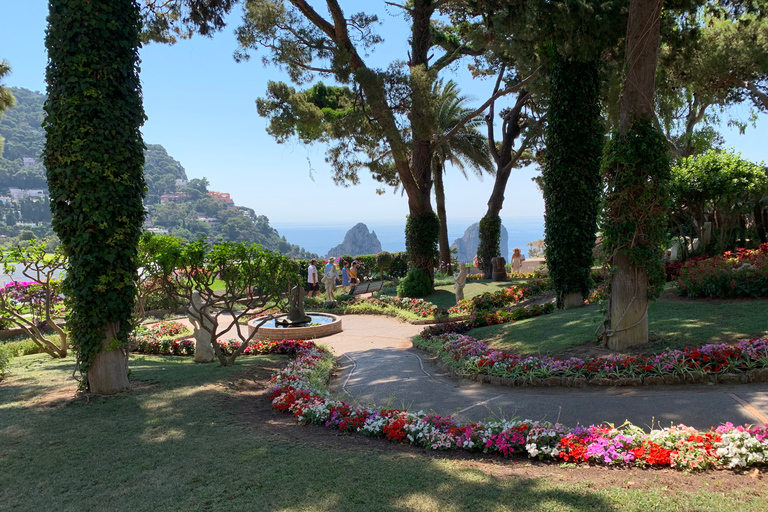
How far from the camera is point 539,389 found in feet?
19.3

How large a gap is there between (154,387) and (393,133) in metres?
8.92

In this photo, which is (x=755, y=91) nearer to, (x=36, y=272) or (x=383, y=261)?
(x=383, y=261)

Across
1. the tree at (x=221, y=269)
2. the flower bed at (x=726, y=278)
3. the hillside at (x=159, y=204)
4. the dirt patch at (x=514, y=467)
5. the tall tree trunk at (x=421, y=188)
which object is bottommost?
the dirt patch at (x=514, y=467)

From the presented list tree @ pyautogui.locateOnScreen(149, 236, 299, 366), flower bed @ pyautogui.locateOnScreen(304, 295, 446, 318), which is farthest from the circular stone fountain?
tree @ pyautogui.locateOnScreen(149, 236, 299, 366)

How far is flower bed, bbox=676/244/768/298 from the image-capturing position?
7.96 meters

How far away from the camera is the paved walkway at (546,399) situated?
172 inches

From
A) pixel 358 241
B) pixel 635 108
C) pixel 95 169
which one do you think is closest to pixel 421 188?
pixel 635 108

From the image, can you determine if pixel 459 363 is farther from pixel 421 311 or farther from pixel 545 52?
pixel 545 52

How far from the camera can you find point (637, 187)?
642 cm

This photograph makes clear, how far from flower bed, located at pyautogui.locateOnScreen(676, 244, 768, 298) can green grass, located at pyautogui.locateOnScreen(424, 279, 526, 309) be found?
7188mm

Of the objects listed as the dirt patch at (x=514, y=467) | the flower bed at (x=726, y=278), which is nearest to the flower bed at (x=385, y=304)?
the flower bed at (x=726, y=278)

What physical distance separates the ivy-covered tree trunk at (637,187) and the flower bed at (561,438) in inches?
107

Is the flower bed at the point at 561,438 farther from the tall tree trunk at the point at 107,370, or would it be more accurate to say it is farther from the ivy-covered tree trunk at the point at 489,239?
the ivy-covered tree trunk at the point at 489,239

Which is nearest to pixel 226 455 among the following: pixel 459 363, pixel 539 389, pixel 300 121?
pixel 539 389
